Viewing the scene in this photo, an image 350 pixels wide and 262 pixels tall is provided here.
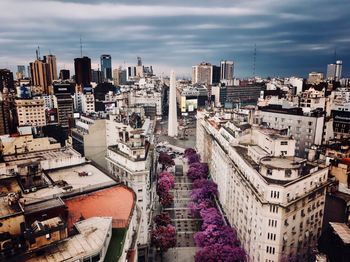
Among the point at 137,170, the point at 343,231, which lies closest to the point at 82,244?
the point at 137,170

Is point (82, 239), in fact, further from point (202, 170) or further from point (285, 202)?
point (202, 170)

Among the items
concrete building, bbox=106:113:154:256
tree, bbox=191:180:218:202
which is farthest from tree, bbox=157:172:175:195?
concrete building, bbox=106:113:154:256

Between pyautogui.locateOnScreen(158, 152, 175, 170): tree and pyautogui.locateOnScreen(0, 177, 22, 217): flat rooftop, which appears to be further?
pyautogui.locateOnScreen(158, 152, 175, 170): tree

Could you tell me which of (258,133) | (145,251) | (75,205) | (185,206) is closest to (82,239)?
(75,205)

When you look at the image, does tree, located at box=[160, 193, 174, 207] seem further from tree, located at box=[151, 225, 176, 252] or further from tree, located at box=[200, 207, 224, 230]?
tree, located at box=[151, 225, 176, 252]

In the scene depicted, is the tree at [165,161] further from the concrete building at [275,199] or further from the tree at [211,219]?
the concrete building at [275,199]

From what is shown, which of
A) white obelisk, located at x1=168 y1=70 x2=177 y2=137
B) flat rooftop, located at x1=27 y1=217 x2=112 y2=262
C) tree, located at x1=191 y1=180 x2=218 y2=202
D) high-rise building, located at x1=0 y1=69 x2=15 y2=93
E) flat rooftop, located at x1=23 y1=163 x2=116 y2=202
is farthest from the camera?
high-rise building, located at x1=0 y1=69 x2=15 y2=93

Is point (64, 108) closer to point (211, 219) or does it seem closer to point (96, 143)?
point (96, 143)
